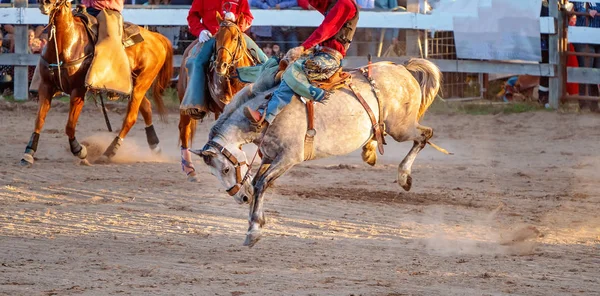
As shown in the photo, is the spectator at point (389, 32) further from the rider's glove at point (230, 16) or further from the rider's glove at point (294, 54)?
the rider's glove at point (294, 54)

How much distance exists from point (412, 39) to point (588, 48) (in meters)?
2.75

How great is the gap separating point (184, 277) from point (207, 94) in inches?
138

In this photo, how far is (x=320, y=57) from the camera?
27.8ft

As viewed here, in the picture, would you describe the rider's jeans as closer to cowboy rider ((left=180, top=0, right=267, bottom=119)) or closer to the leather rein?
cowboy rider ((left=180, top=0, right=267, bottom=119))

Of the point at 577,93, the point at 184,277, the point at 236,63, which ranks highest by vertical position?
the point at 236,63

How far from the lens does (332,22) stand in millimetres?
8383

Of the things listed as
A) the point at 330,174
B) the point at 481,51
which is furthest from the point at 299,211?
the point at 481,51

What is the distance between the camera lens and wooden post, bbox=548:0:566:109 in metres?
15.8

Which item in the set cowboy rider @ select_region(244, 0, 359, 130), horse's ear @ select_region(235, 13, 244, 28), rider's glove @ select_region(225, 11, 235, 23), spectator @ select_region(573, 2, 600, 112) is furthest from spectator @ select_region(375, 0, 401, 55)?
cowboy rider @ select_region(244, 0, 359, 130)

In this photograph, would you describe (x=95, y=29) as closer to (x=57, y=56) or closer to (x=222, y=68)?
(x=57, y=56)

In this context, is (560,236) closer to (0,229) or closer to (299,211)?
(299,211)

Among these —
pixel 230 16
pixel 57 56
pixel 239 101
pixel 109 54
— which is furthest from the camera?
pixel 109 54

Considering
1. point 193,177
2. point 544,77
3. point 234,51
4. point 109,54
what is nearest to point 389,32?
point 544,77

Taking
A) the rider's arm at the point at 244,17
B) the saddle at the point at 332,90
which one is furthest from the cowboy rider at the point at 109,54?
the saddle at the point at 332,90
